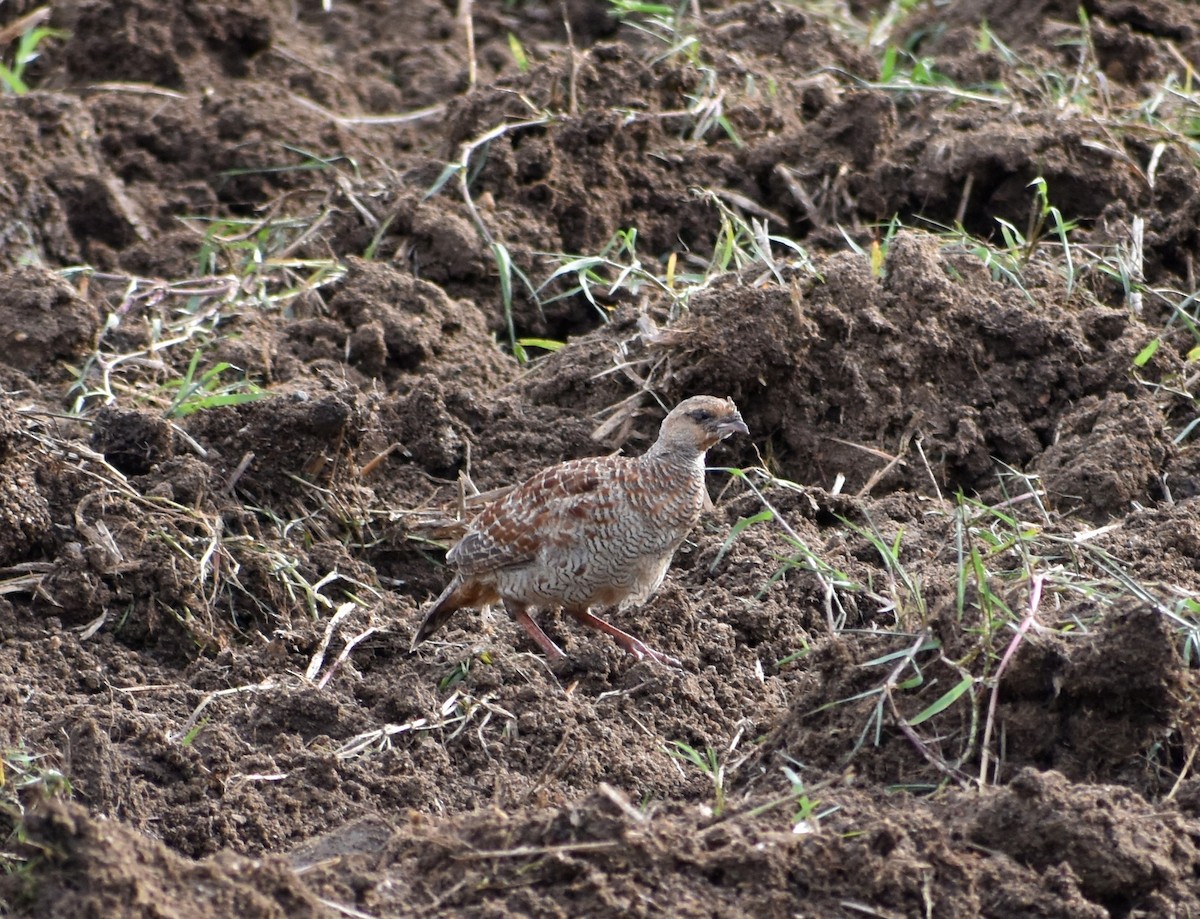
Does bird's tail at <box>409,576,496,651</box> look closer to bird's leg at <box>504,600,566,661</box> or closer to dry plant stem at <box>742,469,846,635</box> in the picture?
bird's leg at <box>504,600,566,661</box>

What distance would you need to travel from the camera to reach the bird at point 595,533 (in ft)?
19.1

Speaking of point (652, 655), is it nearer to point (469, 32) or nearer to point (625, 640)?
point (625, 640)

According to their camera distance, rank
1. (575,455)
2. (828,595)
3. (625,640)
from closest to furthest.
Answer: (828,595)
(625,640)
(575,455)

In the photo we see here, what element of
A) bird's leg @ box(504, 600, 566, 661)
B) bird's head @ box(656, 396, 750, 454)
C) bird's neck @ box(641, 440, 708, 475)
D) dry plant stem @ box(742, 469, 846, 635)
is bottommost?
bird's leg @ box(504, 600, 566, 661)

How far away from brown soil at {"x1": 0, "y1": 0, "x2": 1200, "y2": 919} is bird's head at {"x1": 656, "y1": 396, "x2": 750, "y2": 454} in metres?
0.51

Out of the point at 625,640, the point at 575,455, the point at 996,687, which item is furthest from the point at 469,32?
the point at 996,687

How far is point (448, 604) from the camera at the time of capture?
5.99m

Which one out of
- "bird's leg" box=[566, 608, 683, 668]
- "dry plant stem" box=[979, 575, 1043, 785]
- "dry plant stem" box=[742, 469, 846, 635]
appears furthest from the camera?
"bird's leg" box=[566, 608, 683, 668]

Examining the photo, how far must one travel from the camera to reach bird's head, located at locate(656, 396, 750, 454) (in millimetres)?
5902

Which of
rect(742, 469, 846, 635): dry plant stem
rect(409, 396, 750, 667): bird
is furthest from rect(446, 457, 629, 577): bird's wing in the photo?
rect(742, 469, 846, 635): dry plant stem

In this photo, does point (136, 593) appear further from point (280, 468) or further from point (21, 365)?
point (21, 365)

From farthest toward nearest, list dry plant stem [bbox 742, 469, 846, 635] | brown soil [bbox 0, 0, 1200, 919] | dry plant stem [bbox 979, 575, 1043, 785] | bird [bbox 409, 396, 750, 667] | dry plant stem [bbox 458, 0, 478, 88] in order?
dry plant stem [bbox 458, 0, 478, 88] < bird [bbox 409, 396, 750, 667] < dry plant stem [bbox 742, 469, 846, 635] < dry plant stem [bbox 979, 575, 1043, 785] < brown soil [bbox 0, 0, 1200, 919]

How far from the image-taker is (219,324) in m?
7.66

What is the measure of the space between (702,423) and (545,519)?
2.13ft
